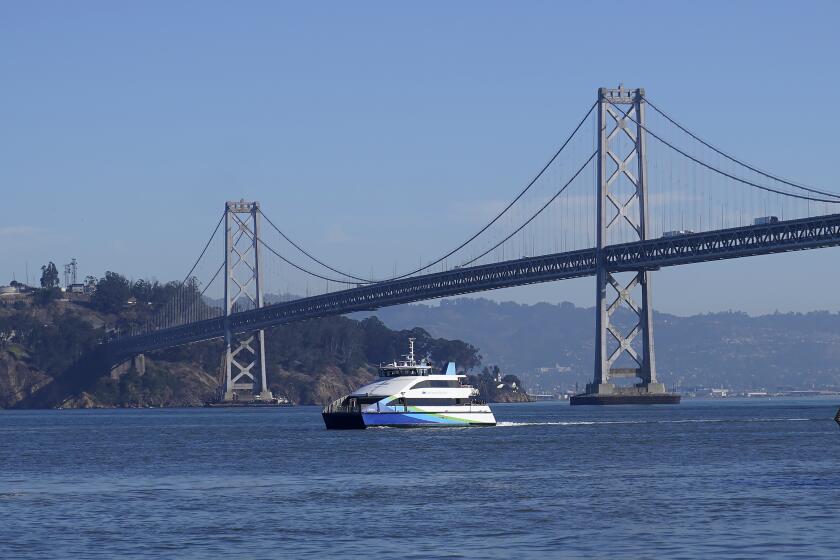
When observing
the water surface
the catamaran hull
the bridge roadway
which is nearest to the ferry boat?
the catamaran hull

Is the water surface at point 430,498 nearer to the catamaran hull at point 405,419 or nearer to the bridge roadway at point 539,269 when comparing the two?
the catamaran hull at point 405,419

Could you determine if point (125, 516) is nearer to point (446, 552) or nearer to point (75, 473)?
point (446, 552)

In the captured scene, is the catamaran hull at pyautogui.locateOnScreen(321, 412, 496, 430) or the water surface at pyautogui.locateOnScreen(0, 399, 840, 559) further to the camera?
the catamaran hull at pyautogui.locateOnScreen(321, 412, 496, 430)

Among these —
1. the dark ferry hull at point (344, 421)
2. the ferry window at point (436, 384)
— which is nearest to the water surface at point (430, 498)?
the ferry window at point (436, 384)

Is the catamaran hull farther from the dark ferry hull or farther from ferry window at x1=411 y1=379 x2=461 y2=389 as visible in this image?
ferry window at x1=411 y1=379 x2=461 y2=389

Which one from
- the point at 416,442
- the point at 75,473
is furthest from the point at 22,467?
the point at 416,442

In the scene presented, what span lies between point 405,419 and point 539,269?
190ft

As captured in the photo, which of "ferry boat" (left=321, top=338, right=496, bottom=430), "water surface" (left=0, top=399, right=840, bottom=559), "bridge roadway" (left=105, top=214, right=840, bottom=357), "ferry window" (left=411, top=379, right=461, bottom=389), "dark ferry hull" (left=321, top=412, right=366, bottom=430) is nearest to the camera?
"water surface" (left=0, top=399, right=840, bottom=559)

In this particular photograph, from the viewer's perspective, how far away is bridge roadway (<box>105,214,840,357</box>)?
119m

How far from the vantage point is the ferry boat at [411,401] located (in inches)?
3246

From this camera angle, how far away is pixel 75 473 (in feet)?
184

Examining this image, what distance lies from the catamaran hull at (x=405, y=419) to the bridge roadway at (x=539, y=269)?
39938mm

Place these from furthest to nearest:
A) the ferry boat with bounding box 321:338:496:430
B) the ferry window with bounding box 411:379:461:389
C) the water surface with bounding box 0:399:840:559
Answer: the ferry window with bounding box 411:379:461:389 → the ferry boat with bounding box 321:338:496:430 → the water surface with bounding box 0:399:840:559

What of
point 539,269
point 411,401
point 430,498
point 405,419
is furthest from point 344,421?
point 539,269
